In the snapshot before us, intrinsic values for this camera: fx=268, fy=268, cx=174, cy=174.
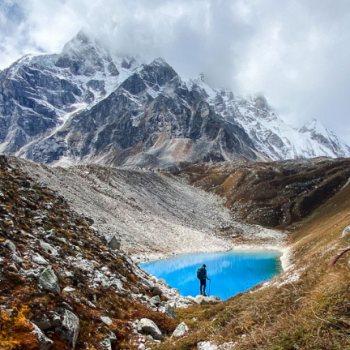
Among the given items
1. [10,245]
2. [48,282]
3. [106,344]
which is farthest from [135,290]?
[10,245]

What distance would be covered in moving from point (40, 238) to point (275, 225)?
3260 inches

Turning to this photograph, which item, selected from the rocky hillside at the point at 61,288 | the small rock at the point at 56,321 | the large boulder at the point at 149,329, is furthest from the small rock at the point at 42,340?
the large boulder at the point at 149,329

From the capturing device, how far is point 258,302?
770 centimetres

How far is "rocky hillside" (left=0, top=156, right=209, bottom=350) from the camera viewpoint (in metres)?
6.81

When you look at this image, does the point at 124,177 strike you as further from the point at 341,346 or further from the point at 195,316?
the point at 341,346

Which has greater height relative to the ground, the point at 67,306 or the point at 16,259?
the point at 16,259

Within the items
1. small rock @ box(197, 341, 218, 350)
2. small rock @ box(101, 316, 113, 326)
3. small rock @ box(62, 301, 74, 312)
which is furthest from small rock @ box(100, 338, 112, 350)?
small rock @ box(197, 341, 218, 350)

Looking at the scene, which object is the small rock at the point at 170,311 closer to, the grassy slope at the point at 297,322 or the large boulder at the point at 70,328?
the grassy slope at the point at 297,322

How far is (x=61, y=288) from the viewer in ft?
28.7

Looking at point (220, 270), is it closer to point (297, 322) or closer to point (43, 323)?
point (43, 323)

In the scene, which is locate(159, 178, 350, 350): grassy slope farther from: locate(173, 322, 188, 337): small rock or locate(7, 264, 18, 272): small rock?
locate(7, 264, 18, 272): small rock

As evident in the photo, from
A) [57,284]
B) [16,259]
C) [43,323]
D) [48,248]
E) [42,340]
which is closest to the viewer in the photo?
[42,340]

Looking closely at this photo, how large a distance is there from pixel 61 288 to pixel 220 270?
3883 cm

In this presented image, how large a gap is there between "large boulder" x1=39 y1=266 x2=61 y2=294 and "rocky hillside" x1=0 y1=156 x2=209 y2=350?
0.09 ft
